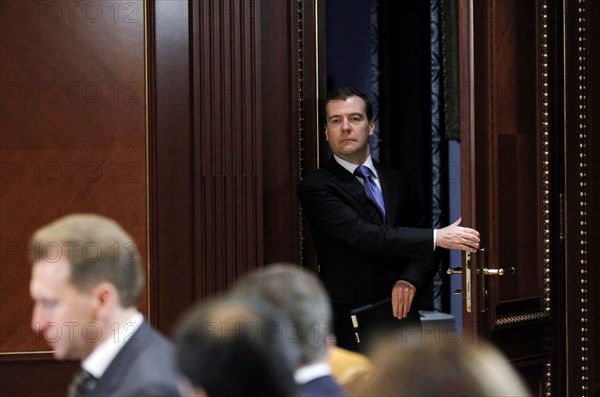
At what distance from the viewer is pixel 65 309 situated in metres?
1.88

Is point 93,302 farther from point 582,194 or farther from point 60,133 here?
point 582,194

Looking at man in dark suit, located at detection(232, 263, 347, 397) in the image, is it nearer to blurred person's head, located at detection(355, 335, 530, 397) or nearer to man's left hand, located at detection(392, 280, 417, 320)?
blurred person's head, located at detection(355, 335, 530, 397)

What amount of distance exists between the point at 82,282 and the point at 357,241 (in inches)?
79.7

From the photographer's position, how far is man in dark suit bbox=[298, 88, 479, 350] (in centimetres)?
379

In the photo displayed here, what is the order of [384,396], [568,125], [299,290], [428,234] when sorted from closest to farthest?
1. [384,396]
2. [299,290]
3. [428,234]
4. [568,125]

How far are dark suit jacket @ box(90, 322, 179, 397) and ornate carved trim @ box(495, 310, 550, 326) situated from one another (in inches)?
85.6

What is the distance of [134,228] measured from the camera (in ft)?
13.1

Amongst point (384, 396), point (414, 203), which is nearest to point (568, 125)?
point (414, 203)

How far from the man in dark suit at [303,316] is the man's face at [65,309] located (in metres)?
0.44

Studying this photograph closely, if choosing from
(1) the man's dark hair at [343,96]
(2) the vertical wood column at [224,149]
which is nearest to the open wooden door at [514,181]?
(1) the man's dark hair at [343,96]

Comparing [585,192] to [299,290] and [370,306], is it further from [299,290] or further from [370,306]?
[299,290]

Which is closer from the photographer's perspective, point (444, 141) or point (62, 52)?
point (62, 52)

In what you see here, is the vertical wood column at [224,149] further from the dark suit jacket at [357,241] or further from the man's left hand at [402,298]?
the man's left hand at [402,298]

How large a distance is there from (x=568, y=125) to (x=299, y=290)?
277 cm
